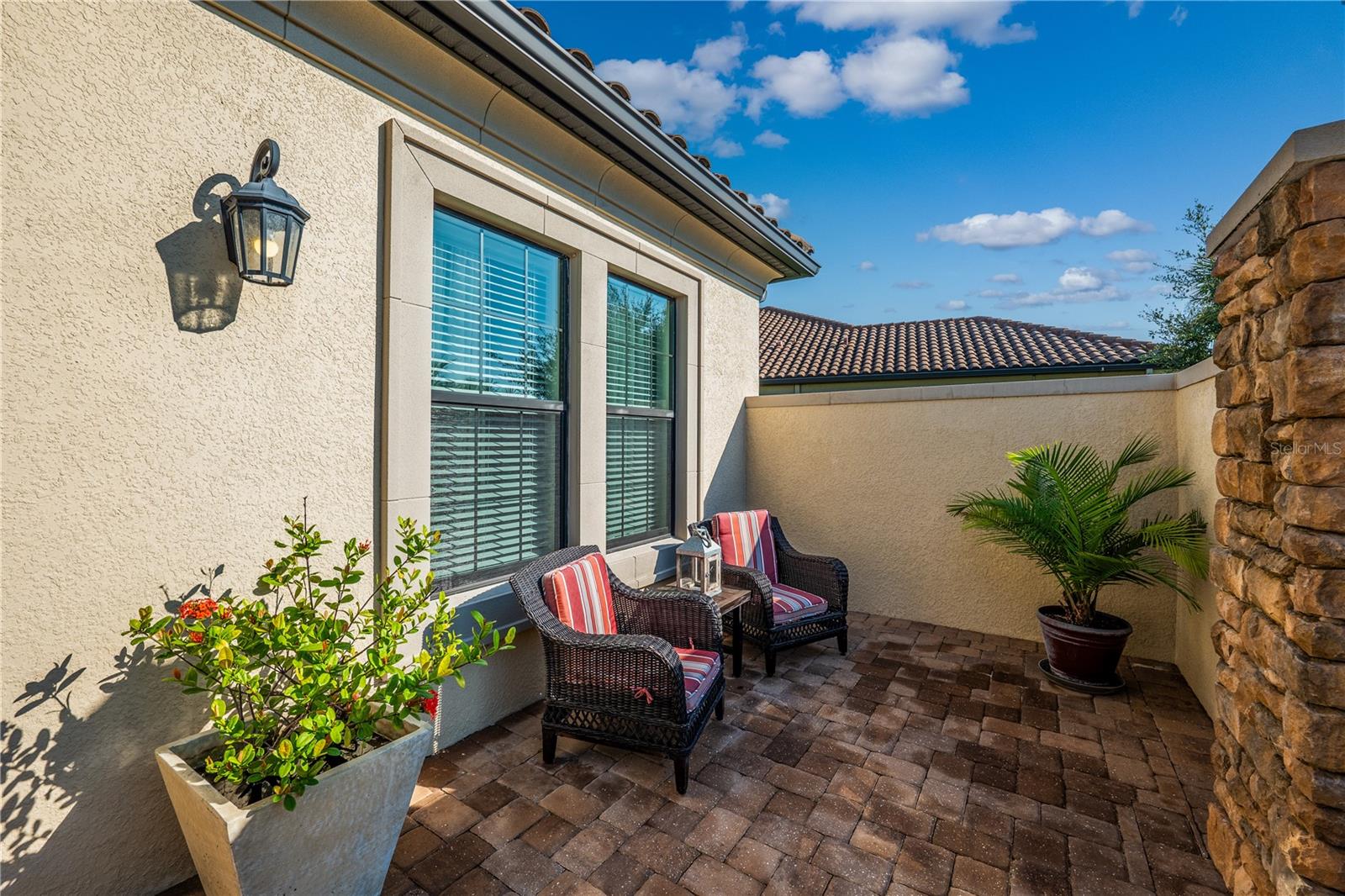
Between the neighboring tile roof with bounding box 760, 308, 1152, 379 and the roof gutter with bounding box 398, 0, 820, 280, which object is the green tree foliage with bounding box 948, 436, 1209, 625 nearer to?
the roof gutter with bounding box 398, 0, 820, 280

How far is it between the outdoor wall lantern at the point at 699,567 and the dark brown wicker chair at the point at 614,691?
0.82 meters

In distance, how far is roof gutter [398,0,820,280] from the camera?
8.45 ft

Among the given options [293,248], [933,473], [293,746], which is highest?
[293,248]

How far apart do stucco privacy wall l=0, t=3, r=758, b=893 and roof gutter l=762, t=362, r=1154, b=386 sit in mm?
9562

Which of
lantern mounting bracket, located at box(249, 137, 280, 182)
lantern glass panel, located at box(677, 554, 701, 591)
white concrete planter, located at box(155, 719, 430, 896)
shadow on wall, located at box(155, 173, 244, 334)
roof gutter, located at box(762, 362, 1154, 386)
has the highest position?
roof gutter, located at box(762, 362, 1154, 386)

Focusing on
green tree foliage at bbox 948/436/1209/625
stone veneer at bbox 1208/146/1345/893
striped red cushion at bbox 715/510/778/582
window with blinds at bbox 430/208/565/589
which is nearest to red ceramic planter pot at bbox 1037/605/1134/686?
green tree foliage at bbox 948/436/1209/625

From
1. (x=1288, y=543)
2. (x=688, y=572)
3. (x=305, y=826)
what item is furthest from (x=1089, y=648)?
A: (x=305, y=826)

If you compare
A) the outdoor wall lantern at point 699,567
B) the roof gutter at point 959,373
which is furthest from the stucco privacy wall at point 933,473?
the roof gutter at point 959,373

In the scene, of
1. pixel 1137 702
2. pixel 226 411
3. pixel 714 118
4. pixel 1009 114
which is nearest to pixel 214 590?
pixel 226 411

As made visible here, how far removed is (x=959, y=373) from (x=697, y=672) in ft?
31.7

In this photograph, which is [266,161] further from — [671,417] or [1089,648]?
[1089,648]

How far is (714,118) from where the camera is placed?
6441 millimetres

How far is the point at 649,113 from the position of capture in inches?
147

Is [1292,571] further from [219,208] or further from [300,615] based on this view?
[219,208]
